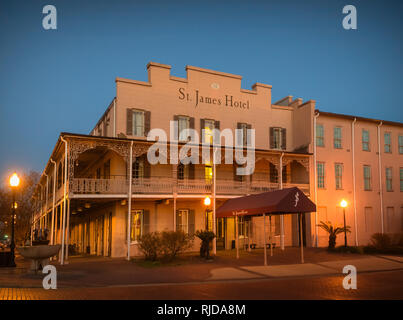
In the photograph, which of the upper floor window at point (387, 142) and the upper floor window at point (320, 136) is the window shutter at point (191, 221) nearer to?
the upper floor window at point (320, 136)

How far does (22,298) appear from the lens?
10.7m

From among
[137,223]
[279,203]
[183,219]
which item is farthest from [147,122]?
[279,203]

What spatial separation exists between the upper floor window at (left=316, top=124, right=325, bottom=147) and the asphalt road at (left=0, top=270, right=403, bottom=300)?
51.6 feet

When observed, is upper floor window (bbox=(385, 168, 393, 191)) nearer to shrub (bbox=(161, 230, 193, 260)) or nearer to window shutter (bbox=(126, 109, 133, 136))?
shrub (bbox=(161, 230, 193, 260))

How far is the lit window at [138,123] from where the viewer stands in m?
25.7

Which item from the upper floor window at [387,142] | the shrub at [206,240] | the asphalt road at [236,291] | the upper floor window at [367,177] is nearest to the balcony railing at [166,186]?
the shrub at [206,240]

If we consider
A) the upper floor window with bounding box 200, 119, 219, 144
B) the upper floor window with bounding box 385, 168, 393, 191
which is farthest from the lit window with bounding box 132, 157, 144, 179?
the upper floor window with bounding box 385, 168, 393, 191

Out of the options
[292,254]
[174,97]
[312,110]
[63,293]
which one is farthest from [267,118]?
[63,293]

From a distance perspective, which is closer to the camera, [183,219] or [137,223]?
[137,223]

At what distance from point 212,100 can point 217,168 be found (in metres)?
4.48

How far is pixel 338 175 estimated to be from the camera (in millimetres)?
30516

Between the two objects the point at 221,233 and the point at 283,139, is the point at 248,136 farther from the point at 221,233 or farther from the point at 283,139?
the point at 221,233

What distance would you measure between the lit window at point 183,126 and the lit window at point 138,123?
98.9 inches
